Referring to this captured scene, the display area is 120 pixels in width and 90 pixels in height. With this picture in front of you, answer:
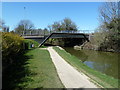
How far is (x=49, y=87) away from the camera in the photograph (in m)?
6.04

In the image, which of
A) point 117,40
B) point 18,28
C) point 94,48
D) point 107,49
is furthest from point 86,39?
point 18,28

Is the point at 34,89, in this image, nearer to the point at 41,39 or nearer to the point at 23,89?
the point at 23,89

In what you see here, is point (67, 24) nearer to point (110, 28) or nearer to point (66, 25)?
point (66, 25)

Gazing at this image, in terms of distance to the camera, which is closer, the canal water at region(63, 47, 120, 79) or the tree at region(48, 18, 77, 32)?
the canal water at region(63, 47, 120, 79)

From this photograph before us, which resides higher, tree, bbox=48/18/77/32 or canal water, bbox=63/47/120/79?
tree, bbox=48/18/77/32

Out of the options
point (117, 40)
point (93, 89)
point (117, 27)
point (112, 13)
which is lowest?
point (93, 89)

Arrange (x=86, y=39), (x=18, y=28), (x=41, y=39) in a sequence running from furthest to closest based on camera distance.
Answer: (x=18, y=28) → (x=86, y=39) → (x=41, y=39)

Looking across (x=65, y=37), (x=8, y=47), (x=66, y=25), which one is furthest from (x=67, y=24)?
(x=8, y=47)

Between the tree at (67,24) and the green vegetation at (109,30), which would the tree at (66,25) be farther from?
the green vegetation at (109,30)

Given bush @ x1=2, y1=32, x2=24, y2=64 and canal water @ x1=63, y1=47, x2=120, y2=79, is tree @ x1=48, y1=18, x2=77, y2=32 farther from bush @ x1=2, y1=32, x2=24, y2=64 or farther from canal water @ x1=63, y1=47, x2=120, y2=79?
bush @ x1=2, y1=32, x2=24, y2=64

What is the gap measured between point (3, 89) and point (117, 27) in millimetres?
23813

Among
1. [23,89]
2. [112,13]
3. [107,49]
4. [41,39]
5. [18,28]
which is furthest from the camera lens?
[18,28]

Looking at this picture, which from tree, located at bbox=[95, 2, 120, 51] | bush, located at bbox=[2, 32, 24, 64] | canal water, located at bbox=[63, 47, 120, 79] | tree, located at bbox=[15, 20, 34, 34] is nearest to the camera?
bush, located at bbox=[2, 32, 24, 64]

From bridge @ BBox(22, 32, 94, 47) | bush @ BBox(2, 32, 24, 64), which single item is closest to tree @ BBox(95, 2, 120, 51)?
bridge @ BBox(22, 32, 94, 47)
